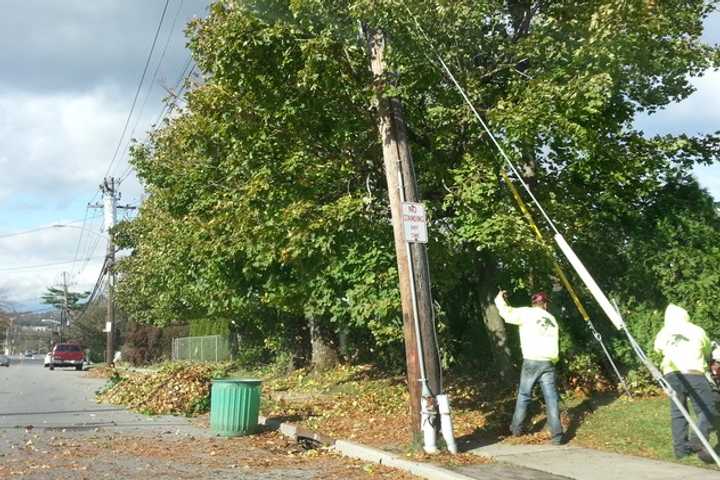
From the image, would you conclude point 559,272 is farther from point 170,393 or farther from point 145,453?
point 170,393

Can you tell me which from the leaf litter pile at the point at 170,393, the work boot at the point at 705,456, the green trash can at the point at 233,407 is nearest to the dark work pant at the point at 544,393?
the work boot at the point at 705,456

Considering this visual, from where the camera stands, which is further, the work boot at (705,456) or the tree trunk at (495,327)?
the tree trunk at (495,327)

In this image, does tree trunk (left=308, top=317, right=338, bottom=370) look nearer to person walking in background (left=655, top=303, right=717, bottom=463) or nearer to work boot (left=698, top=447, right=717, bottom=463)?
person walking in background (left=655, top=303, right=717, bottom=463)

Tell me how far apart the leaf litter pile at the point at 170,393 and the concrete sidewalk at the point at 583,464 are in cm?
797

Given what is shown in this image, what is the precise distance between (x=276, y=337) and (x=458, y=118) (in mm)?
13672

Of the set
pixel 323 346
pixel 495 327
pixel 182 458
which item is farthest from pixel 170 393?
pixel 495 327

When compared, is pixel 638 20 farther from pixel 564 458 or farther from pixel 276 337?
pixel 276 337

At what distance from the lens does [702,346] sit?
7855 millimetres

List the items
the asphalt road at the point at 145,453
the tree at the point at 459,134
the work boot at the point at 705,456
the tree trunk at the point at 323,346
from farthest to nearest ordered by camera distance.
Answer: the tree trunk at the point at 323,346, the tree at the point at 459,134, the asphalt road at the point at 145,453, the work boot at the point at 705,456

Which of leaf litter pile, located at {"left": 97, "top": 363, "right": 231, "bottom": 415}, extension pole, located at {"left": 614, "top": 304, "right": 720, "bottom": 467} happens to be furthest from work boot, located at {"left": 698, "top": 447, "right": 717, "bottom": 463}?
leaf litter pile, located at {"left": 97, "top": 363, "right": 231, "bottom": 415}

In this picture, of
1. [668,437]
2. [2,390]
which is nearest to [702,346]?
[668,437]

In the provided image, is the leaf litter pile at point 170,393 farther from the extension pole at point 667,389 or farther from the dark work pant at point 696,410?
the extension pole at point 667,389

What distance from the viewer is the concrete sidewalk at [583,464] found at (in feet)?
24.1

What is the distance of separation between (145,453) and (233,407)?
1.93m
